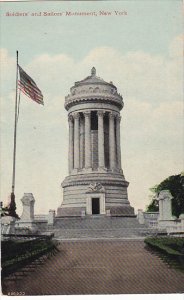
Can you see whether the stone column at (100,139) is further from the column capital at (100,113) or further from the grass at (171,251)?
the grass at (171,251)

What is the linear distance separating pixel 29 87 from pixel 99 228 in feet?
39.1

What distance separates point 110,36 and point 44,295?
866 cm

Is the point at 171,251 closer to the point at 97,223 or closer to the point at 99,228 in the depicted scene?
the point at 99,228

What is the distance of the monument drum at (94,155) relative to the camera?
1186 inches

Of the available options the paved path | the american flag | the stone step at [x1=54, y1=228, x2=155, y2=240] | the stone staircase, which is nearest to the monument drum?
the stone staircase

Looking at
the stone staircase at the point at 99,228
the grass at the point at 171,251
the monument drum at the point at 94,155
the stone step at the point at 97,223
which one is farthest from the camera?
the monument drum at the point at 94,155

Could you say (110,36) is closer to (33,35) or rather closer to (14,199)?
(33,35)

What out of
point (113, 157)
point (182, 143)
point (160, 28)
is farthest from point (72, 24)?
point (113, 157)

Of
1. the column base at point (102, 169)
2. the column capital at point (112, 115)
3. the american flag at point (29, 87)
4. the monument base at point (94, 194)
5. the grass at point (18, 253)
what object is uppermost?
the column capital at point (112, 115)

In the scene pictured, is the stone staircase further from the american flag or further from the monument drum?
the american flag

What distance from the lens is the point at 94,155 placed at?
32.8 meters

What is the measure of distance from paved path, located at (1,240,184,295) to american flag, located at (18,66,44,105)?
582 centimetres

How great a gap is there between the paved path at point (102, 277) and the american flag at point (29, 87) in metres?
5.82

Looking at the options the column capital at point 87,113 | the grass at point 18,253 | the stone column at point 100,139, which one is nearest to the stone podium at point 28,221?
the grass at point 18,253
